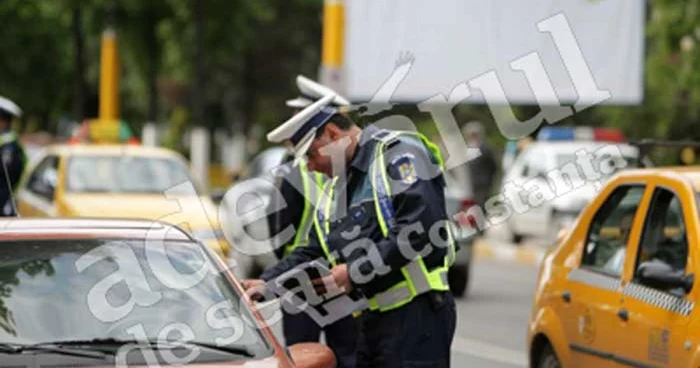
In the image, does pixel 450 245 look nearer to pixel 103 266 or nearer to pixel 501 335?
pixel 103 266

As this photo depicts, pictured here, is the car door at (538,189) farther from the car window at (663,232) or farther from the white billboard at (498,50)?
the car window at (663,232)

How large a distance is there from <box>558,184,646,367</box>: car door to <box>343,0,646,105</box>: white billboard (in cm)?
1336

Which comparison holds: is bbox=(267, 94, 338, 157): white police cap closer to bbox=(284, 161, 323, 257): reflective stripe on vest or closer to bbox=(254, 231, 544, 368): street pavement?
bbox=(254, 231, 544, 368): street pavement

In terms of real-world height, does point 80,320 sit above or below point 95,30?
above

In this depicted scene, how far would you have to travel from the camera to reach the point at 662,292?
24.8 ft

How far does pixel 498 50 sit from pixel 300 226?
1358 cm

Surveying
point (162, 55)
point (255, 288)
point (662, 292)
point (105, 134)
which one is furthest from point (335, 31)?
point (255, 288)

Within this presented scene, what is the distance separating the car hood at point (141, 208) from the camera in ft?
52.7

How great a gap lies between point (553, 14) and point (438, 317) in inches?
618

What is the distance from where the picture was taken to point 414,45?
22.8 meters

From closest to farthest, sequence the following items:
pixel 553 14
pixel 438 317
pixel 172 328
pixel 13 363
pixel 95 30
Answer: pixel 13 363 → pixel 172 328 → pixel 438 317 → pixel 553 14 → pixel 95 30

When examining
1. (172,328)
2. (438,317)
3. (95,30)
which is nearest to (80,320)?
(172,328)

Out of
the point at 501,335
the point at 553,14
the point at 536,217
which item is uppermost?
the point at 553,14

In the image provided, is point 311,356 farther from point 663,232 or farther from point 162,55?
point 162,55
